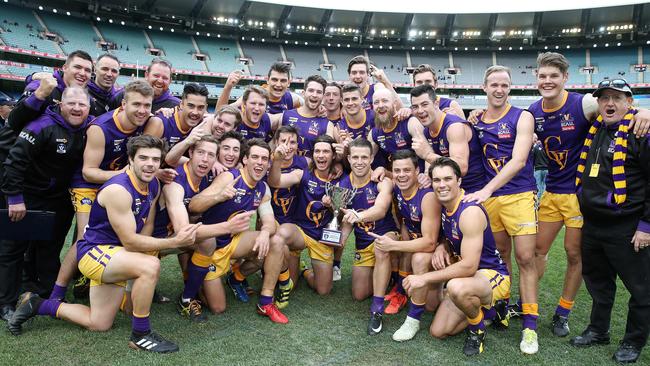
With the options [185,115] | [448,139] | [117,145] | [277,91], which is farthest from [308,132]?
[117,145]

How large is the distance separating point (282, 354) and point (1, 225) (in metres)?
2.72

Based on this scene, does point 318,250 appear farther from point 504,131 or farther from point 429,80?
point 429,80

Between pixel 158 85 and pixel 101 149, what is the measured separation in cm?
152

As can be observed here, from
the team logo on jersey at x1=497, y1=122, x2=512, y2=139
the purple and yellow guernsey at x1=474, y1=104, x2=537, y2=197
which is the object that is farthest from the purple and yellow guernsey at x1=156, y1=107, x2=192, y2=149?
the team logo on jersey at x1=497, y1=122, x2=512, y2=139

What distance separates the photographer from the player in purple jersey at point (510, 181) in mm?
3711

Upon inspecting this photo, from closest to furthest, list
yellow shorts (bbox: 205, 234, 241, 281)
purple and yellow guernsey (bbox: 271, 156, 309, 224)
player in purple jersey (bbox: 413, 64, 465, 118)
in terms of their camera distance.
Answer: yellow shorts (bbox: 205, 234, 241, 281) → purple and yellow guernsey (bbox: 271, 156, 309, 224) → player in purple jersey (bbox: 413, 64, 465, 118)

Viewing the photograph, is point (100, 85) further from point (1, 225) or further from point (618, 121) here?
point (618, 121)

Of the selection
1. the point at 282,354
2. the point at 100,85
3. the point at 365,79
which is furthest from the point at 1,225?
the point at 365,79

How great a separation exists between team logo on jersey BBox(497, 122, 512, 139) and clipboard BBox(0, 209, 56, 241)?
4.25 meters

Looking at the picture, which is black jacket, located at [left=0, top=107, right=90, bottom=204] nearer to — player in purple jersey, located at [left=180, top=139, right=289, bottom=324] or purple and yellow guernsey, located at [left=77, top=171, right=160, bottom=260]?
purple and yellow guernsey, located at [left=77, top=171, right=160, bottom=260]

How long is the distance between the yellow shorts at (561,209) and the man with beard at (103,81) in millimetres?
4939

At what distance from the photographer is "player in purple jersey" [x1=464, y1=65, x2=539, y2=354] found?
12.2 feet

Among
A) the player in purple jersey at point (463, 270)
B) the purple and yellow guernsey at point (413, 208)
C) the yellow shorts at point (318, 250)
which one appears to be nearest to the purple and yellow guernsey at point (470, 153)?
the purple and yellow guernsey at point (413, 208)

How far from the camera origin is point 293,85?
32688mm
